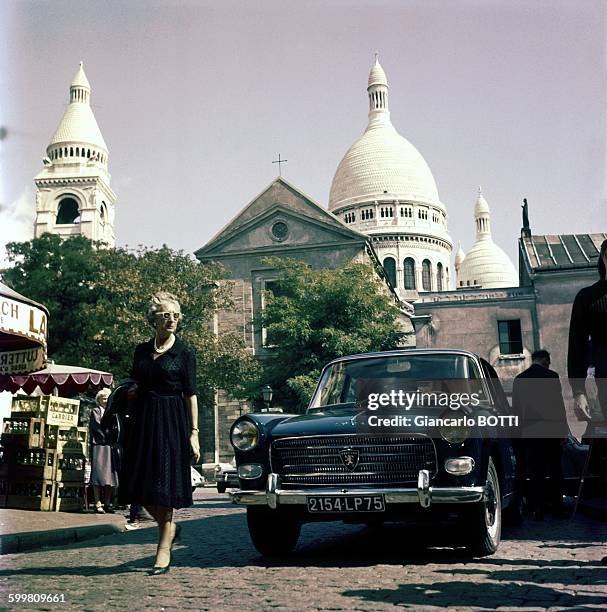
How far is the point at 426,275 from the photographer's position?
8962 centimetres

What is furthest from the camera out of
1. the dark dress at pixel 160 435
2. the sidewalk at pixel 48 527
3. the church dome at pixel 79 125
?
the church dome at pixel 79 125

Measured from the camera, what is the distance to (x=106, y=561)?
634 centimetres

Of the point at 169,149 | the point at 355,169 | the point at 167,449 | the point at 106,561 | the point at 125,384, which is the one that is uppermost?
the point at 355,169

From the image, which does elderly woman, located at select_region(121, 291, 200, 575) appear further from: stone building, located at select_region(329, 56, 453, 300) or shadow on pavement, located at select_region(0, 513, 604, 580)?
stone building, located at select_region(329, 56, 453, 300)

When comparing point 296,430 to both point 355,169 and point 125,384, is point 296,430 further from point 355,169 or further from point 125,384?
point 355,169

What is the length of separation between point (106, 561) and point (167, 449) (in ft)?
4.68

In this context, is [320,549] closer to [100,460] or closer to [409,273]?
[100,460]

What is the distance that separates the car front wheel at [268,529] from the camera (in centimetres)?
623

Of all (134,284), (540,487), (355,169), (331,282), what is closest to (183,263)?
(134,284)

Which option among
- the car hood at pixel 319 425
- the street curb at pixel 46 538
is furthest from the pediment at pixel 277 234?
the car hood at pixel 319 425

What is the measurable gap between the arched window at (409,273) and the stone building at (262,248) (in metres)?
41.2

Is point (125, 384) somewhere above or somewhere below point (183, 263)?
below

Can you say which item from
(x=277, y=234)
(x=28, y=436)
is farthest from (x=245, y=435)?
(x=277, y=234)

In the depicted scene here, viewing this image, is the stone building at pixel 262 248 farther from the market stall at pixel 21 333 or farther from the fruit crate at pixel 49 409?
the market stall at pixel 21 333
